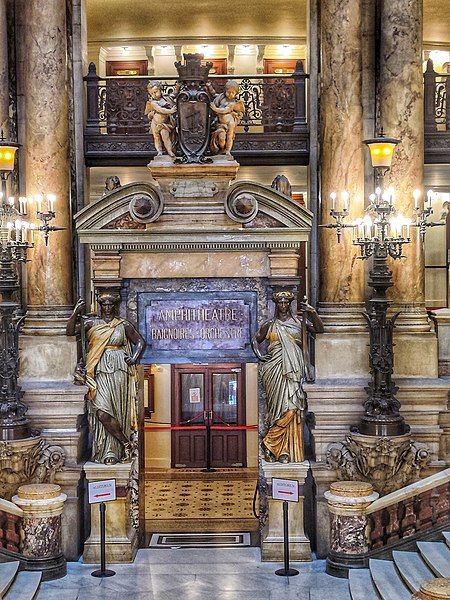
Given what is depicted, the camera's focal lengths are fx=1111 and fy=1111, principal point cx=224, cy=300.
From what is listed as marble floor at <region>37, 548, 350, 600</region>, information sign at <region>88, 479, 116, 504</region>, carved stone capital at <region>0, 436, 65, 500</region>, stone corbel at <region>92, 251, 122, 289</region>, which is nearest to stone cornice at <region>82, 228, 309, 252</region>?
stone corbel at <region>92, 251, 122, 289</region>

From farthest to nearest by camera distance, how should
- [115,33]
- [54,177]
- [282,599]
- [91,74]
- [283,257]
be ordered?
[115,33] → [91,74] → [54,177] → [283,257] → [282,599]

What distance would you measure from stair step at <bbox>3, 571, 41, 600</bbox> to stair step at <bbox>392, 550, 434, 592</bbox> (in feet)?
12.5

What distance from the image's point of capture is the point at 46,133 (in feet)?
45.1

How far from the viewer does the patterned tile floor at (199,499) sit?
50.2ft

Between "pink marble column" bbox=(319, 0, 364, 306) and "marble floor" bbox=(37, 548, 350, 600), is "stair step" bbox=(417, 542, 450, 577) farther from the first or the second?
"pink marble column" bbox=(319, 0, 364, 306)

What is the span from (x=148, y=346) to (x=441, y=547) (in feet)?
13.3

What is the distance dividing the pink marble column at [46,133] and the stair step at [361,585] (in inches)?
190

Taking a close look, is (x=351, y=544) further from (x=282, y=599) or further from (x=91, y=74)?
(x=91, y=74)

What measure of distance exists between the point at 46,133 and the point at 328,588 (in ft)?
21.0

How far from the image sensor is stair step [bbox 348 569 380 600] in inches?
445

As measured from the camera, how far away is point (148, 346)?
13141mm

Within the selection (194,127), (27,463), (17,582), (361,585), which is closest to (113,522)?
(27,463)

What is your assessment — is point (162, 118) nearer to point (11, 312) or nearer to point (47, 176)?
point (47, 176)

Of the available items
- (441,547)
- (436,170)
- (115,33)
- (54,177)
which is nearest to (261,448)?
(441,547)
